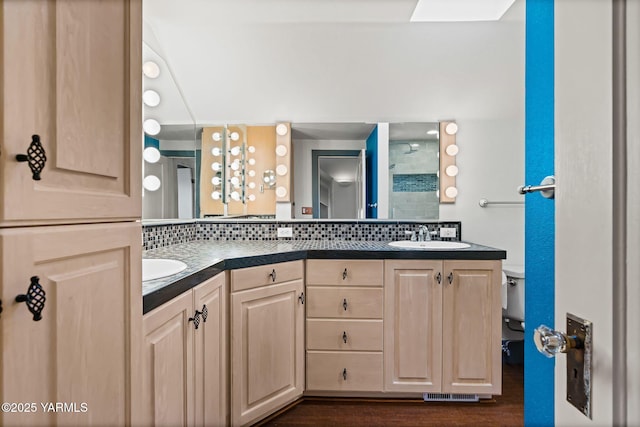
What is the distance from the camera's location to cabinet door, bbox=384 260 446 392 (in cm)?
195

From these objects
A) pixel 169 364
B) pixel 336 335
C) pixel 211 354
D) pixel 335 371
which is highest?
pixel 169 364

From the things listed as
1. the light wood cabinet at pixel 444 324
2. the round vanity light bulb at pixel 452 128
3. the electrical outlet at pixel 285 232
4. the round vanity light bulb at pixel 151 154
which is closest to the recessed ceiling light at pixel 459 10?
the round vanity light bulb at pixel 452 128

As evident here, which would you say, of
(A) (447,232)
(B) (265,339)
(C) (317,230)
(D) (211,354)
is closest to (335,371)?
(B) (265,339)

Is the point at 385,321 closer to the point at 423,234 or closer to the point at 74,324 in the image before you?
the point at 423,234

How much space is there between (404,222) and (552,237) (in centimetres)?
176

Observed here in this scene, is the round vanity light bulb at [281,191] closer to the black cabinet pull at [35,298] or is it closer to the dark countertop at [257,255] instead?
the dark countertop at [257,255]

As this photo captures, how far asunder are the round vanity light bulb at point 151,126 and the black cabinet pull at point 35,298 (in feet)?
5.06

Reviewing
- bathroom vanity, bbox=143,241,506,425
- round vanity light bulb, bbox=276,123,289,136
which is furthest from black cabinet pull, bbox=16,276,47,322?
round vanity light bulb, bbox=276,123,289,136

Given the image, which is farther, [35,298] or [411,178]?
[411,178]

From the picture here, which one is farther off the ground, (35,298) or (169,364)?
(35,298)

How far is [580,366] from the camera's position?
0.44 meters

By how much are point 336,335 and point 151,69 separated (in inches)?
76.6

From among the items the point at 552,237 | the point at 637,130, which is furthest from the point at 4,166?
the point at 552,237

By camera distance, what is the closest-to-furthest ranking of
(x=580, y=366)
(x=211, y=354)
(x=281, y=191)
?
(x=580, y=366)
(x=211, y=354)
(x=281, y=191)
